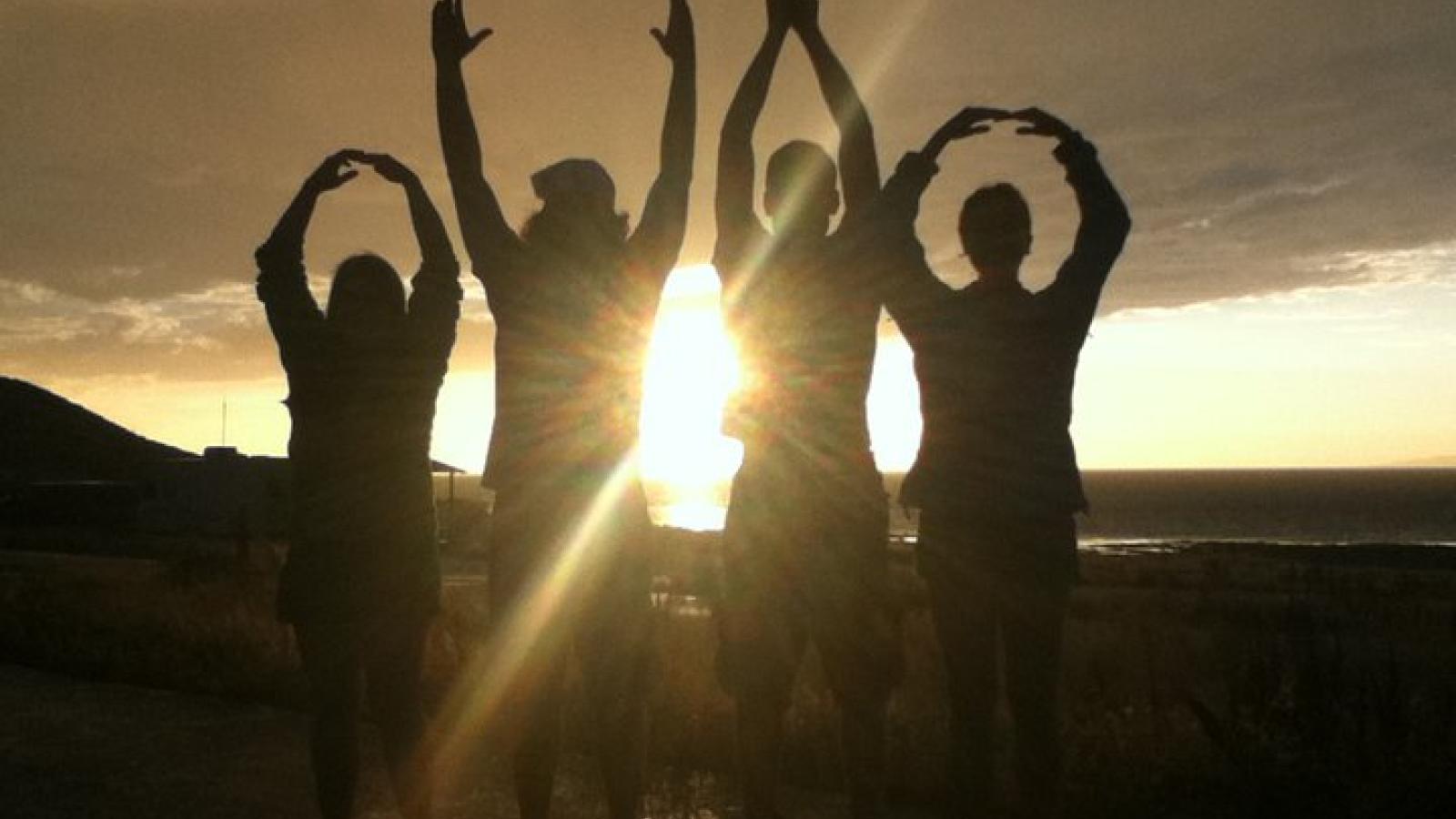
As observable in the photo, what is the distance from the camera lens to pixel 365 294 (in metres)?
3.96

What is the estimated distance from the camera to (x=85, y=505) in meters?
50.6

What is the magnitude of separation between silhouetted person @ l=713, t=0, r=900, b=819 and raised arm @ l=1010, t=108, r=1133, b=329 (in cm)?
58

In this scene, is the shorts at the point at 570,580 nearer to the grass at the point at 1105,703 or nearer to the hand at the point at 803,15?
the grass at the point at 1105,703

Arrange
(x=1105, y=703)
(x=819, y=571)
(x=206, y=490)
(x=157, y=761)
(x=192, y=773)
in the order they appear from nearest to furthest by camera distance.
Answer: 1. (x=819, y=571)
2. (x=192, y=773)
3. (x=157, y=761)
4. (x=1105, y=703)
5. (x=206, y=490)

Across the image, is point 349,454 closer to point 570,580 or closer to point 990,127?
point 570,580

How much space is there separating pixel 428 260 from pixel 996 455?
76.2 inches

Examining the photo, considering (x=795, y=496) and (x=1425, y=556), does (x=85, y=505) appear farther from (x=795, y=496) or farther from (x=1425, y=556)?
(x=1425, y=556)

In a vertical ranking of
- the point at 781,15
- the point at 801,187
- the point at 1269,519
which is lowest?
the point at 1269,519

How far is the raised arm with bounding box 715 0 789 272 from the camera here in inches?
147

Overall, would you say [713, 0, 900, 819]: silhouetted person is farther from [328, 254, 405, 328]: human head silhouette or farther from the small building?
the small building

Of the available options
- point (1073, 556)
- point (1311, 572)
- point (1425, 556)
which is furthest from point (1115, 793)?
point (1425, 556)

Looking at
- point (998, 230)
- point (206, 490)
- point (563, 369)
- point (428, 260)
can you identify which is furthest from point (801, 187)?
point (206, 490)

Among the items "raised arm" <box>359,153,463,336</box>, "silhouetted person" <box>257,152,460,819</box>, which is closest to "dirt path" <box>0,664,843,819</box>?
"silhouetted person" <box>257,152,460,819</box>

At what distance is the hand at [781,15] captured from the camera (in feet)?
12.8
